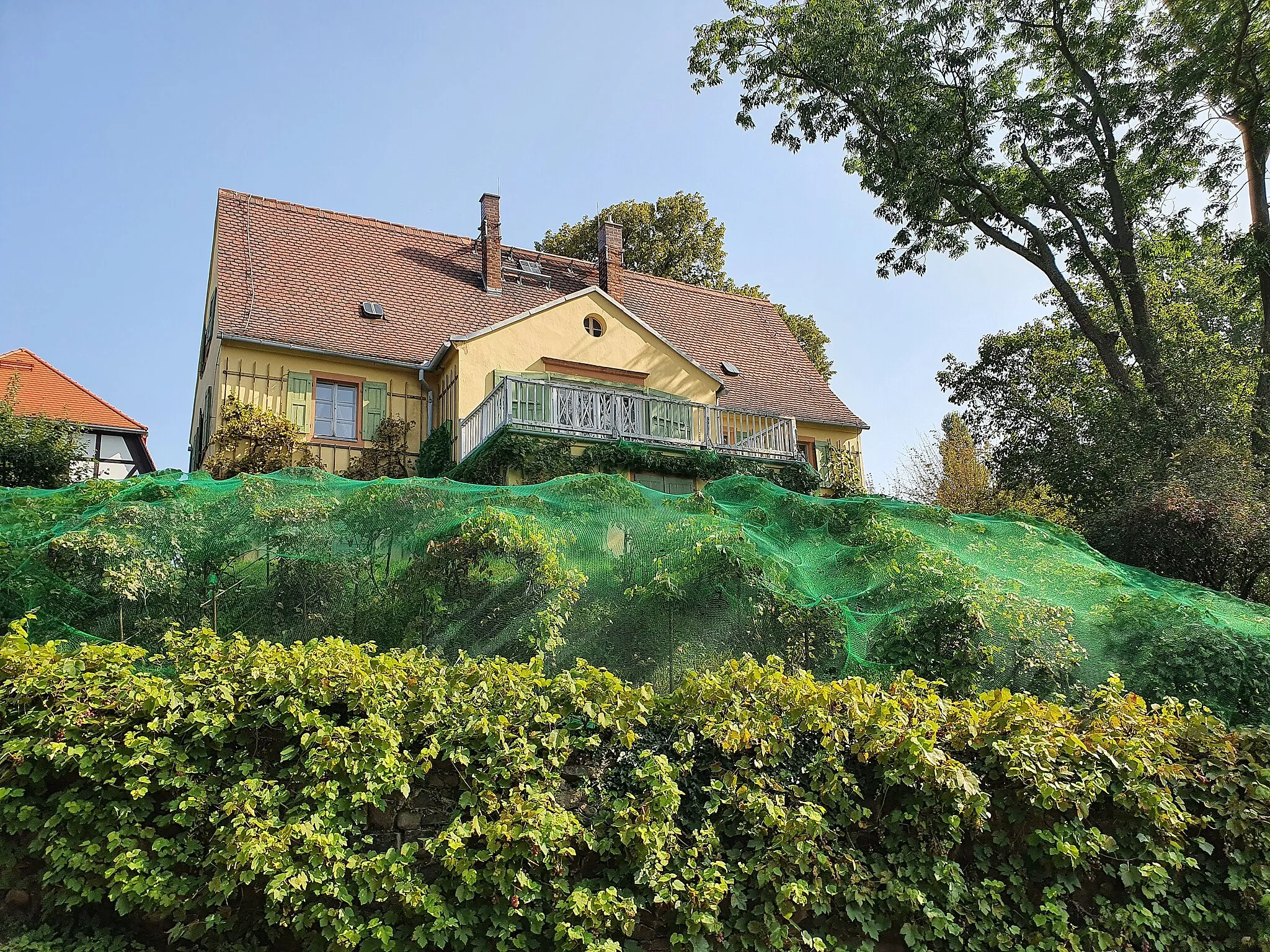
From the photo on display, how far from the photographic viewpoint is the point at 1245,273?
541 inches

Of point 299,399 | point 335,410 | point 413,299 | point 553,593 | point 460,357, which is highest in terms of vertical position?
point 413,299

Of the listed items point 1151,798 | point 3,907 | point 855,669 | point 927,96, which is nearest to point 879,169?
point 927,96

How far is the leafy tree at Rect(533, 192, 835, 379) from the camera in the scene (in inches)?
1010

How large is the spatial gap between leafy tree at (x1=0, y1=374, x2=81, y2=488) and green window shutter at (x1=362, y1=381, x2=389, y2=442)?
13.7ft

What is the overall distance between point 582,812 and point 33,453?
36.3 ft

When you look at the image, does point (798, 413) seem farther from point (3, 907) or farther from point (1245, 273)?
point (3, 907)

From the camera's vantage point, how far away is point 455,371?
1525 centimetres

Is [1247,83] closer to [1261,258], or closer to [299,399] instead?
[1261,258]

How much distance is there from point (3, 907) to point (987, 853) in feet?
16.6

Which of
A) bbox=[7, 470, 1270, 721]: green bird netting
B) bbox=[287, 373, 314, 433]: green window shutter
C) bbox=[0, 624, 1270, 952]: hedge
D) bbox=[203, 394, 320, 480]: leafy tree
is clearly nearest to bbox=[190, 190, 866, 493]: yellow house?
bbox=[287, 373, 314, 433]: green window shutter

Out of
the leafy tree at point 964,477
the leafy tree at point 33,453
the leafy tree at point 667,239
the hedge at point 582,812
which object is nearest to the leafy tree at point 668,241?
the leafy tree at point 667,239

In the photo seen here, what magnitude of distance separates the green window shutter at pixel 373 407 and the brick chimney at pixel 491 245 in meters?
3.85

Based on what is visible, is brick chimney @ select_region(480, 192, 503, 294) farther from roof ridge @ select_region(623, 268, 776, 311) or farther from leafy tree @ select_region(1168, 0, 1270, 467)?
leafy tree @ select_region(1168, 0, 1270, 467)

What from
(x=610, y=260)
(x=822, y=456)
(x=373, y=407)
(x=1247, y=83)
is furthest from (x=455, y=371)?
A: (x=1247, y=83)
